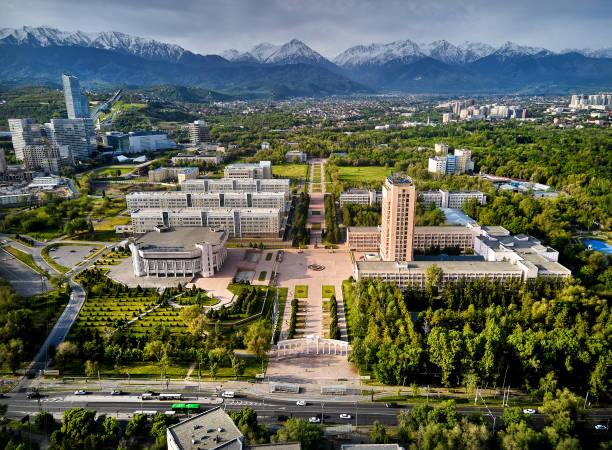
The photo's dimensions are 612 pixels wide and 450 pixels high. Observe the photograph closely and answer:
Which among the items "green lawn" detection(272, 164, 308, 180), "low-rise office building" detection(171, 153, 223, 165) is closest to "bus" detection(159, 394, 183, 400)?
"green lawn" detection(272, 164, 308, 180)

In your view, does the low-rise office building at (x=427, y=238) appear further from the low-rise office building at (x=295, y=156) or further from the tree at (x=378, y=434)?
the low-rise office building at (x=295, y=156)

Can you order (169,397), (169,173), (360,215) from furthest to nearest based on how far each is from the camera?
1. (169,173)
2. (360,215)
3. (169,397)

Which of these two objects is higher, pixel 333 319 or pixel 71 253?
pixel 71 253

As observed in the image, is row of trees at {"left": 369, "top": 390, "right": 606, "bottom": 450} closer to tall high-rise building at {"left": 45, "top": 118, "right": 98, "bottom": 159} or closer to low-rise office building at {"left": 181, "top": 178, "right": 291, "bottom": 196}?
low-rise office building at {"left": 181, "top": 178, "right": 291, "bottom": 196}

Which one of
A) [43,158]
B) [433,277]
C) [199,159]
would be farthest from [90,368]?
[43,158]

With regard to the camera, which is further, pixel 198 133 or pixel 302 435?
pixel 198 133

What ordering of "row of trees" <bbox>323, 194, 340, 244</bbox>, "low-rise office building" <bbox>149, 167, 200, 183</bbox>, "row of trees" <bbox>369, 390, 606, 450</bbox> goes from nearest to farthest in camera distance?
1. "row of trees" <bbox>369, 390, 606, 450</bbox>
2. "row of trees" <bbox>323, 194, 340, 244</bbox>
3. "low-rise office building" <bbox>149, 167, 200, 183</bbox>

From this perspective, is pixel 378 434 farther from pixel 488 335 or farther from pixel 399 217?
pixel 399 217
